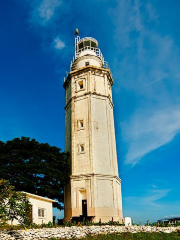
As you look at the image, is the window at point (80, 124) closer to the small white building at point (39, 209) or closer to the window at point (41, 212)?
the small white building at point (39, 209)

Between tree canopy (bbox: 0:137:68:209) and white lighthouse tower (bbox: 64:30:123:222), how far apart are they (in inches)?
68.0

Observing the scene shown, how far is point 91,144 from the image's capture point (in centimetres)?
3334

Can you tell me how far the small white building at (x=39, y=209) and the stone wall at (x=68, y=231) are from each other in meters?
5.77

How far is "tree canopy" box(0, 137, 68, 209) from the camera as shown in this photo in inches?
1187

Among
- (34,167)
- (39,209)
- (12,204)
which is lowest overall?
(39,209)

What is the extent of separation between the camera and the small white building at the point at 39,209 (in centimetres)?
2512

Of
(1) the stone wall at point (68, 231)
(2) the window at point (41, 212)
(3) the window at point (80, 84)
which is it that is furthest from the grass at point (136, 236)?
(3) the window at point (80, 84)

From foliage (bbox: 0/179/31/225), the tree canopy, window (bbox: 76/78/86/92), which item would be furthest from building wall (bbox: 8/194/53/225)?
window (bbox: 76/78/86/92)

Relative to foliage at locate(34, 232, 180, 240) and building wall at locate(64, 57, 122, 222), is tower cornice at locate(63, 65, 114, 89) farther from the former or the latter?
foliage at locate(34, 232, 180, 240)

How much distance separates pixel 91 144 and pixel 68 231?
14.5m

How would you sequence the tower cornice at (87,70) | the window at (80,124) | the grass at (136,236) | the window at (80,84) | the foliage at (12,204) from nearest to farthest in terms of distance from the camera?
1. the foliage at (12,204)
2. the grass at (136,236)
3. the window at (80,124)
4. the window at (80,84)
5. the tower cornice at (87,70)

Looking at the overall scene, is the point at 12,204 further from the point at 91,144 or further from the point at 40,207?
the point at 91,144

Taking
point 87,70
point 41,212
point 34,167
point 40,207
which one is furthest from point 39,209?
point 87,70

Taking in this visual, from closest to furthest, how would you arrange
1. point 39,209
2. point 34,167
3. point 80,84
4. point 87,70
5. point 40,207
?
point 39,209, point 40,207, point 34,167, point 87,70, point 80,84
